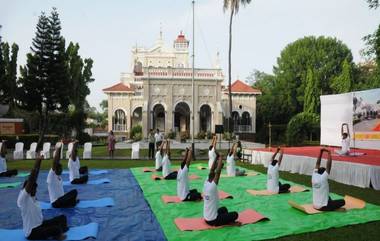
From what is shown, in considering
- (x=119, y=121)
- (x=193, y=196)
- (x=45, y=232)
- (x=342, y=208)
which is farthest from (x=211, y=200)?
(x=119, y=121)

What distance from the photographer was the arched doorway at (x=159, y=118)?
1603 inches

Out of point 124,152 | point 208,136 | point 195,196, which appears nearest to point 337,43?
point 208,136

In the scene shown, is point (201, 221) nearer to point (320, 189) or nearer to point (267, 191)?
point (320, 189)

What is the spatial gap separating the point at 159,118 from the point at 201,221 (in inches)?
1358

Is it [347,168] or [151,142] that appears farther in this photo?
[151,142]

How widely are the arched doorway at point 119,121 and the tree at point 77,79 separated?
3.35m

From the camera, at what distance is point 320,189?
336 inches

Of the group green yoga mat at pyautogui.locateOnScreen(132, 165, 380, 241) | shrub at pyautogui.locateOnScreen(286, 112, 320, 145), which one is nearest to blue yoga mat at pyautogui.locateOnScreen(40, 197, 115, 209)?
green yoga mat at pyautogui.locateOnScreen(132, 165, 380, 241)

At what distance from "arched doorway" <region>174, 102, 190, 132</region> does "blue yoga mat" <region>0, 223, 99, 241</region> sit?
1324 inches

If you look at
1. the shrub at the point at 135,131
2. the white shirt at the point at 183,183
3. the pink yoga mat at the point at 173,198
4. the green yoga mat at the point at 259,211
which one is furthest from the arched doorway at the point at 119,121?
the white shirt at the point at 183,183

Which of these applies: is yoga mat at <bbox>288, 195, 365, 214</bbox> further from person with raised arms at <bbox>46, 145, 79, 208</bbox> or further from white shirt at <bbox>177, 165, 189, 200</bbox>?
person with raised arms at <bbox>46, 145, 79, 208</bbox>

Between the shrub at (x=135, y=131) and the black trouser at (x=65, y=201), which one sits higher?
the shrub at (x=135, y=131)

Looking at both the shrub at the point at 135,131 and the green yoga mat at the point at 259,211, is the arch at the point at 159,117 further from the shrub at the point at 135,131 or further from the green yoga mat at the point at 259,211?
the green yoga mat at the point at 259,211

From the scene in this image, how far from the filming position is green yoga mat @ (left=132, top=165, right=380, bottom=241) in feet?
23.4
